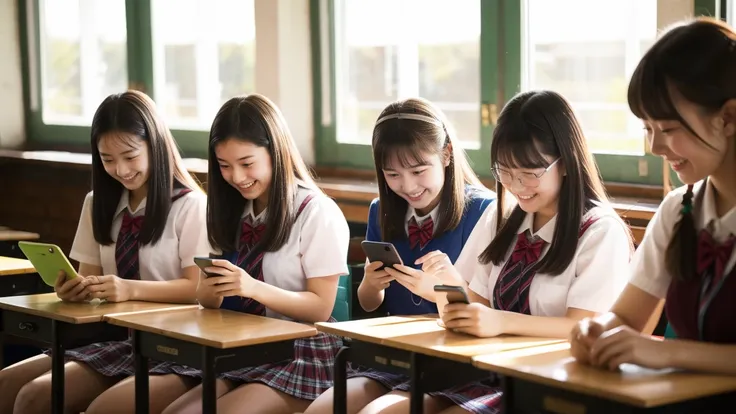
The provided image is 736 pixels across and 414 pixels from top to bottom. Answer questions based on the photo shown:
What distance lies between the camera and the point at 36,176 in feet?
20.7

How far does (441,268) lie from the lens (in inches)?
121

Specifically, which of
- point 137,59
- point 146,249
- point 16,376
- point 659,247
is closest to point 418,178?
point 659,247

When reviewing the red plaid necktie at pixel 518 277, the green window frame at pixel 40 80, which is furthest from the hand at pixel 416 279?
the green window frame at pixel 40 80

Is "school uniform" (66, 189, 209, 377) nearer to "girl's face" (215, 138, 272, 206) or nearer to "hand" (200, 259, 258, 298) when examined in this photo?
"girl's face" (215, 138, 272, 206)

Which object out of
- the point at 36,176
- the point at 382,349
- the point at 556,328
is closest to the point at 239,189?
the point at 382,349

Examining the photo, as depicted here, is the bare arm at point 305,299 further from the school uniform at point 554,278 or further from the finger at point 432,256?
the school uniform at point 554,278

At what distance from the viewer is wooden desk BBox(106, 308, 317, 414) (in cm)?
290

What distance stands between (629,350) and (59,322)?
1.91 meters

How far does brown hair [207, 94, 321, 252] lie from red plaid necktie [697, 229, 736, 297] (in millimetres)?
1461

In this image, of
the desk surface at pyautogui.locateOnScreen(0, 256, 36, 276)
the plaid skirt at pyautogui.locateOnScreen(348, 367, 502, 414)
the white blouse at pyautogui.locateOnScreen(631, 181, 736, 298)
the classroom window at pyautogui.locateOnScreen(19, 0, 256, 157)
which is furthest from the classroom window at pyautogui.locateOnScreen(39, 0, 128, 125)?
the white blouse at pyautogui.locateOnScreen(631, 181, 736, 298)

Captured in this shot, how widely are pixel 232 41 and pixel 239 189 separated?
83.0 inches

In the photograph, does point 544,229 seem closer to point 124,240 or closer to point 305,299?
point 305,299

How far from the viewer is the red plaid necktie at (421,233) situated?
132 inches

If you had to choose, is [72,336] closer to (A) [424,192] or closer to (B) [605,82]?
(A) [424,192]
